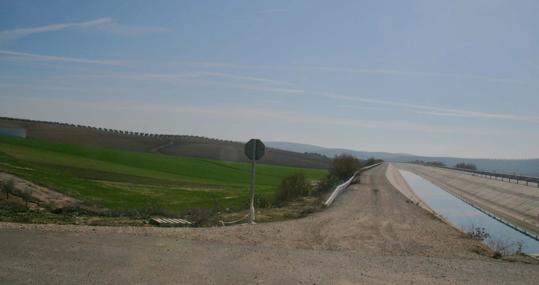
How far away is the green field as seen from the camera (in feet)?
105

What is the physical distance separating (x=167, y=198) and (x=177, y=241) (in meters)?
23.5

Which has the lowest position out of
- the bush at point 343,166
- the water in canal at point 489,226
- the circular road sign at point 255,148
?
the water in canal at point 489,226

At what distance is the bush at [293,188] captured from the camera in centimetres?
3526

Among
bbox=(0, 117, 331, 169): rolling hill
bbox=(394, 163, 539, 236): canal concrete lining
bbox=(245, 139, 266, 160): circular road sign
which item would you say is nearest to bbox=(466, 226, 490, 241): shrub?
bbox=(245, 139, 266, 160): circular road sign

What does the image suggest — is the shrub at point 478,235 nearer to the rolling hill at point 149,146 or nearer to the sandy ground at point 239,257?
the sandy ground at point 239,257

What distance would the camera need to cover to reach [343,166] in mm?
62031

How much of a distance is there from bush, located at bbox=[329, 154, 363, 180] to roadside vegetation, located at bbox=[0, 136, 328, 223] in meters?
7.29

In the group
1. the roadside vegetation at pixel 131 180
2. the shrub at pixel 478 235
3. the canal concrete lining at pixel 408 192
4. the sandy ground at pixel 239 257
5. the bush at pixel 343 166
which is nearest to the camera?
the sandy ground at pixel 239 257

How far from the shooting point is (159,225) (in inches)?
603

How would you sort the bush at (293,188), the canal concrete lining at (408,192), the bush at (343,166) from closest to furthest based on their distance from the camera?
the bush at (293,188)
the canal concrete lining at (408,192)
the bush at (343,166)

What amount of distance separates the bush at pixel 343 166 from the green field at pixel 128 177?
25.5ft

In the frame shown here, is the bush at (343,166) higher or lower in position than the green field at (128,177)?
higher

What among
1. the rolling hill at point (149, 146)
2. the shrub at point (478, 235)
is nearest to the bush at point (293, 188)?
the shrub at point (478, 235)

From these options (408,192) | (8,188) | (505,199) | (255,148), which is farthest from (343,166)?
(255,148)
